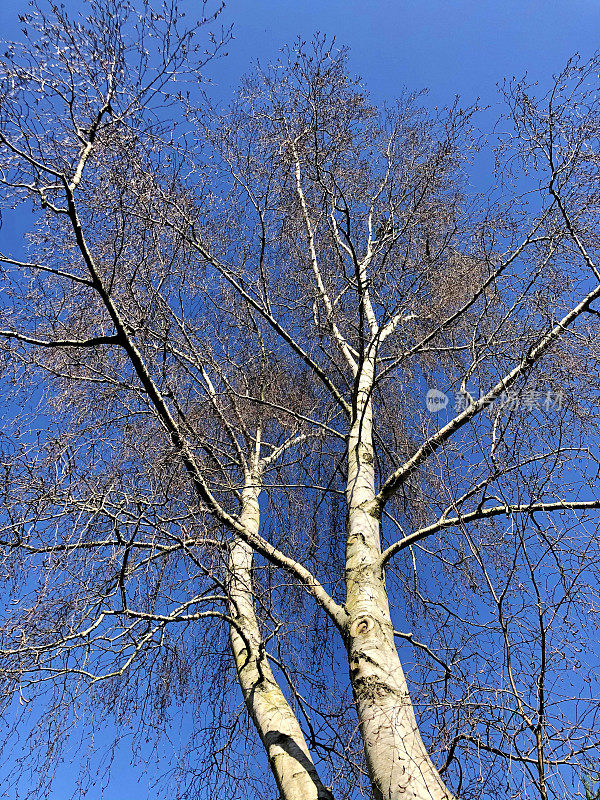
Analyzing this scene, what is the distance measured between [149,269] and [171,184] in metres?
0.75

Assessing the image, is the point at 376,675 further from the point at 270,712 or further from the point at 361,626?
the point at 270,712

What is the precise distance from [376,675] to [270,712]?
2.67ft

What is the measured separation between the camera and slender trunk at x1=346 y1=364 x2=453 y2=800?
2129 millimetres

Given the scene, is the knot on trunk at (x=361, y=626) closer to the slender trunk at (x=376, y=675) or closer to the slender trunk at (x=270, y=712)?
the slender trunk at (x=376, y=675)

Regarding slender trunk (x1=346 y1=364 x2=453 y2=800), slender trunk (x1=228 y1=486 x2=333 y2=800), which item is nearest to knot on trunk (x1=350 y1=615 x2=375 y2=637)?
slender trunk (x1=346 y1=364 x2=453 y2=800)

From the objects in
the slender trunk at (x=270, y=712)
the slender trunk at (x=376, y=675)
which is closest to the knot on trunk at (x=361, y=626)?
the slender trunk at (x=376, y=675)

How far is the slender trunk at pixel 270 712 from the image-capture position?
2.61 meters

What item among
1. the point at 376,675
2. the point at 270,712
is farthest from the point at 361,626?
the point at 270,712

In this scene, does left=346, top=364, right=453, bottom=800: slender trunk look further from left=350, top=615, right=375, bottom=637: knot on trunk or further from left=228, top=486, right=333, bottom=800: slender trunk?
left=228, top=486, right=333, bottom=800: slender trunk

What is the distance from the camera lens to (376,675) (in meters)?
2.52

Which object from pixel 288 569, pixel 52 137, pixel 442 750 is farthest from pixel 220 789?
pixel 52 137

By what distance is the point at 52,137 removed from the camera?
104 inches

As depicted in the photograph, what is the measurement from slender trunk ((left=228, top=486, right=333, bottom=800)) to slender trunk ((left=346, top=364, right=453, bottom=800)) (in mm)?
465

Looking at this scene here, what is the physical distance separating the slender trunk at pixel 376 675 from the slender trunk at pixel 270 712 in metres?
0.47
